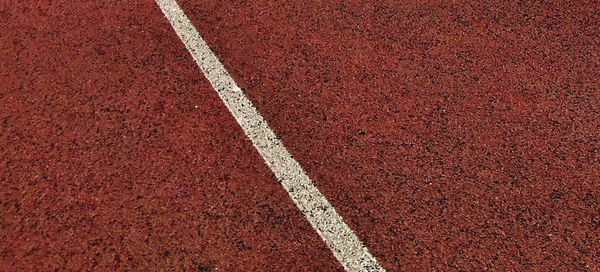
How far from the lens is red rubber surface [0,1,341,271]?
2.60 meters

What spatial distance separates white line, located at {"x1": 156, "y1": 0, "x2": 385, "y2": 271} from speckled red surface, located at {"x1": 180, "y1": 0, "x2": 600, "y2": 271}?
64 millimetres

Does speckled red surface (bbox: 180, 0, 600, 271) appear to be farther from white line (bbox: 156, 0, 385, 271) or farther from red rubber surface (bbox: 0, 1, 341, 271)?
red rubber surface (bbox: 0, 1, 341, 271)

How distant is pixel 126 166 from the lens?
9.50 feet

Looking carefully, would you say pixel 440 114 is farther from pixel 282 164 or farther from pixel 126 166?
pixel 126 166

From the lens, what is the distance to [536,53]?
11.6 feet

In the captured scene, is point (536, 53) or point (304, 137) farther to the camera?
point (536, 53)

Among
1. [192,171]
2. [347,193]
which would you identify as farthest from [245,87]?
[347,193]

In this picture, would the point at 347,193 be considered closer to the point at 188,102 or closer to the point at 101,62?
the point at 188,102

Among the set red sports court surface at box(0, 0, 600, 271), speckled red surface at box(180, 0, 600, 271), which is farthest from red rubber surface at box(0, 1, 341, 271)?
speckled red surface at box(180, 0, 600, 271)

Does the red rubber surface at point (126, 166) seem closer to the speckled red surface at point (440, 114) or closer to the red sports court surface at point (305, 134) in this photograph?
the red sports court surface at point (305, 134)

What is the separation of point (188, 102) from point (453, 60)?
80.7 inches

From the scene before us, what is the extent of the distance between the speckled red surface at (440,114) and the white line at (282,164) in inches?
2.5

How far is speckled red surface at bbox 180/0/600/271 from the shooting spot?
2.68 meters

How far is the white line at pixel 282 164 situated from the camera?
2.60m
